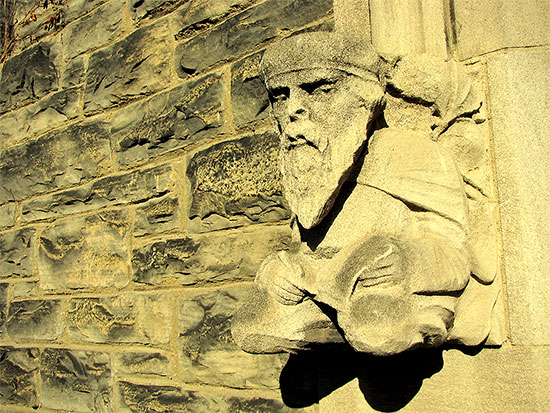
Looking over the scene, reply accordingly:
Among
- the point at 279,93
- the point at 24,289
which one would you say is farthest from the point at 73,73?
the point at 279,93

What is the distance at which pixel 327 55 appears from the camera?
131 cm

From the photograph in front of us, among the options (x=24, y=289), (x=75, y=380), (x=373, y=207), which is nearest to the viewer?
(x=373, y=207)

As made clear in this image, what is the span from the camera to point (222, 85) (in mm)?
2352

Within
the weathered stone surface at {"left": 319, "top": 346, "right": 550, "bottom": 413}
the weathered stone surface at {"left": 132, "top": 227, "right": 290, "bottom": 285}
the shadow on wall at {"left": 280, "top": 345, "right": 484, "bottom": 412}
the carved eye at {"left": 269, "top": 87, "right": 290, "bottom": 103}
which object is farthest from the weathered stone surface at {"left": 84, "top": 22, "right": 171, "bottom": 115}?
the weathered stone surface at {"left": 319, "top": 346, "right": 550, "bottom": 413}

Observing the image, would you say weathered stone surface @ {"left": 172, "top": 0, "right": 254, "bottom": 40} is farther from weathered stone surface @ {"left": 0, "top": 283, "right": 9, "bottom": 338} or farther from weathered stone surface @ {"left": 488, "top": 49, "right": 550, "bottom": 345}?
weathered stone surface @ {"left": 0, "top": 283, "right": 9, "bottom": 338}

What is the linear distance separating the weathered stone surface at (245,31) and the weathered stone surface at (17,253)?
1450 millimetres

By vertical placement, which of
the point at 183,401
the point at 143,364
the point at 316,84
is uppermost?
the point at 316,84

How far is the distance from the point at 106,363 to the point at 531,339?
6.54 ft

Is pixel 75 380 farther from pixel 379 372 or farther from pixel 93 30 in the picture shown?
pixel 93 30

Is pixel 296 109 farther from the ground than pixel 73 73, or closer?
closer

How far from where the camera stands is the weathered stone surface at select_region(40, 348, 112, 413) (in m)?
2.65

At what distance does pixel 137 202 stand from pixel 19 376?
1334mm

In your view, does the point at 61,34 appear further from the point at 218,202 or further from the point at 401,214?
the point at 401,214

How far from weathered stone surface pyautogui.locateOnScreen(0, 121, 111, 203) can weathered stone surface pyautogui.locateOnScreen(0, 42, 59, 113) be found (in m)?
0.31
